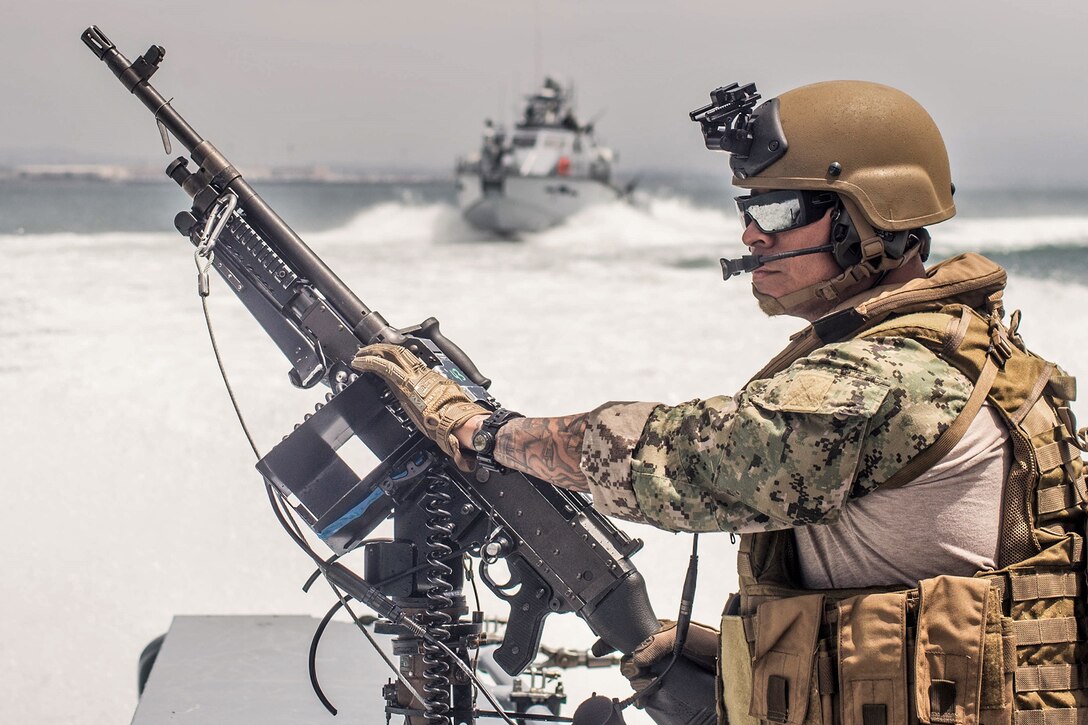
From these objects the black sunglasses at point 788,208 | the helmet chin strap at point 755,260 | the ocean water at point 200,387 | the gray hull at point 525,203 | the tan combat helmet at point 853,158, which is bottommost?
the ocean water at point 200,387

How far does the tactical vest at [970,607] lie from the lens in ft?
7.72

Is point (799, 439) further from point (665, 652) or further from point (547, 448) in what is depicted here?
point (665, 652)

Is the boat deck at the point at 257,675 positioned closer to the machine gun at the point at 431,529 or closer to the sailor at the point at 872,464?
the machine gun at the point at 431,529

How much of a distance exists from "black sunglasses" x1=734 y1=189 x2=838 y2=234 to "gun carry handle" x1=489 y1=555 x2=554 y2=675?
122 cm

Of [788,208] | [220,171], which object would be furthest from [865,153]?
[220,171]

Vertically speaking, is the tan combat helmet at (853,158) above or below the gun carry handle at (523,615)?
above

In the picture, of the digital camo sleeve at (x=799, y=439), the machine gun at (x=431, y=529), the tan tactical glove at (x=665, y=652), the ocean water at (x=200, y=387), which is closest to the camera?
the digital camo sleeve at (x=799, y=439)

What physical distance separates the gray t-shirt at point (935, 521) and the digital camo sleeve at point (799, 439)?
3.8 inches

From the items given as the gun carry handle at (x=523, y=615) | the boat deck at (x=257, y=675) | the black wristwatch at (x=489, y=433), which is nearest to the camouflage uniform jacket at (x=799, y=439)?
the black wristwatch at (x=489, y=433)

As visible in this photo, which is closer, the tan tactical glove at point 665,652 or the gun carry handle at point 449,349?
the tan tactical glove at point 665,652

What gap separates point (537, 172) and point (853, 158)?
33.1 metres

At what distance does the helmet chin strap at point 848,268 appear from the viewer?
2553mm

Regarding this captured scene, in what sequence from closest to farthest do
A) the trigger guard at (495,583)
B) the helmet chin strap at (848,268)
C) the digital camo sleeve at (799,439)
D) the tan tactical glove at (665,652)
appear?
the digital camo sleeve at (799,439), the helmet chin strap at (848,268), the tan tactical glove at (665,652), the trigger guard at (495,583)

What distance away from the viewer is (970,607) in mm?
2352
